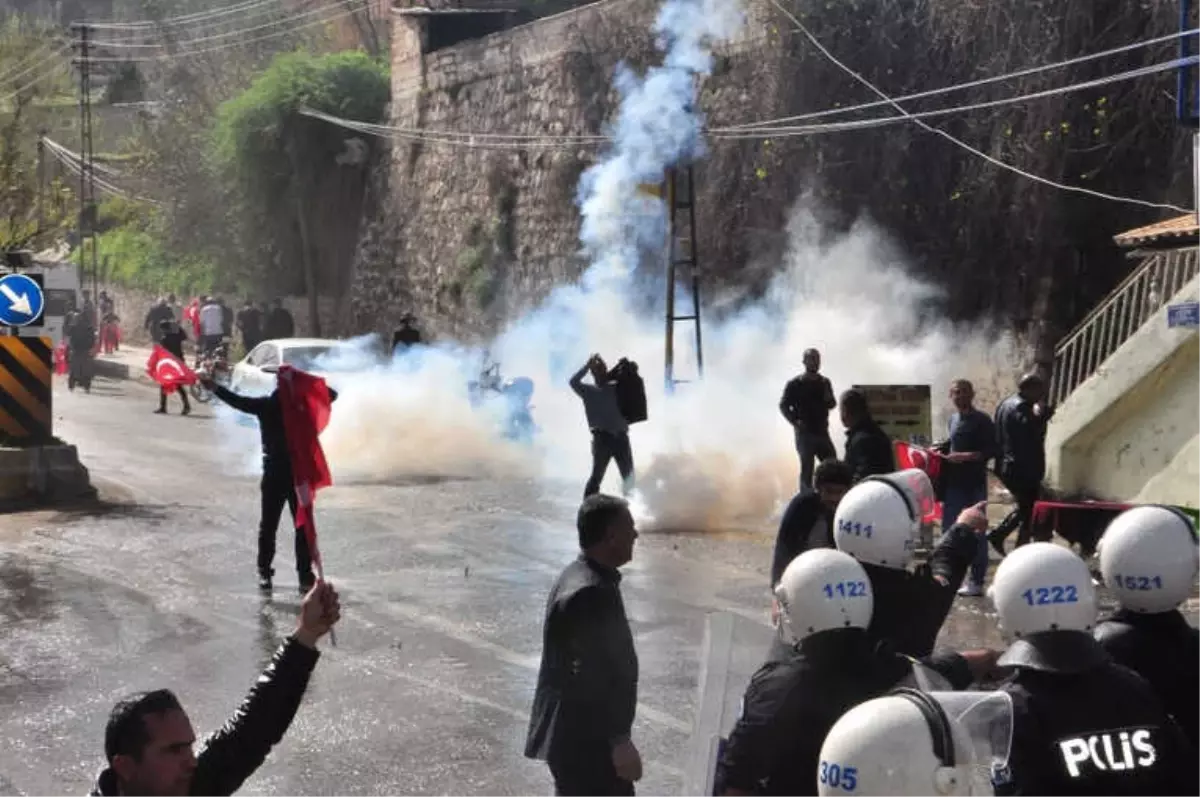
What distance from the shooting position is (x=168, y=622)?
34.4ft

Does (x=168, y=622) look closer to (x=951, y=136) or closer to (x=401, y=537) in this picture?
(x=401, y=537)

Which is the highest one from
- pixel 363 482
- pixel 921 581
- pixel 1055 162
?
pixel 1055 162

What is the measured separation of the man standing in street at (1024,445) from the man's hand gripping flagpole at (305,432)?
196 inches

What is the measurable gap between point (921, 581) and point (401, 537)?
9.54 meters

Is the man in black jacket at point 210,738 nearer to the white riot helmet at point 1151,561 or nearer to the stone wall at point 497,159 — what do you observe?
the white riot helmet at point 1151,561

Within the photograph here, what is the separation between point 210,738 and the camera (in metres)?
3.82

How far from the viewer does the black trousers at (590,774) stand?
489 cm

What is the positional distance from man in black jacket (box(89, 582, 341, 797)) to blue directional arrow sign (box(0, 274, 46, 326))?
12.4 metres

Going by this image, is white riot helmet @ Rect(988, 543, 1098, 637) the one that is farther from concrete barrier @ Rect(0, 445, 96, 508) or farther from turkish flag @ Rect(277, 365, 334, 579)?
concrete barrier @ Rect(0, 445, 96, 508)

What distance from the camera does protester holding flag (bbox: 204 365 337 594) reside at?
9977mm

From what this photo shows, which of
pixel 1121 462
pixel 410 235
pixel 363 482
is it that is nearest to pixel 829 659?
pixel 1121 462

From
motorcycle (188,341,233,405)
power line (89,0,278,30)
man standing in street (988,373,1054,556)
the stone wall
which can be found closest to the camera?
motorcycle (188,341,233,405)

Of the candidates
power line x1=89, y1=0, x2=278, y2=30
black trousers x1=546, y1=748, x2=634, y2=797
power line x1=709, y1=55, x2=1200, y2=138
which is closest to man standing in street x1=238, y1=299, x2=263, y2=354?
power line x1=709, y1=55, x2=1200, y2=138

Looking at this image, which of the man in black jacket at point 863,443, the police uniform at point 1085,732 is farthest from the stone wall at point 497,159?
the police uniform at point 1085,732
